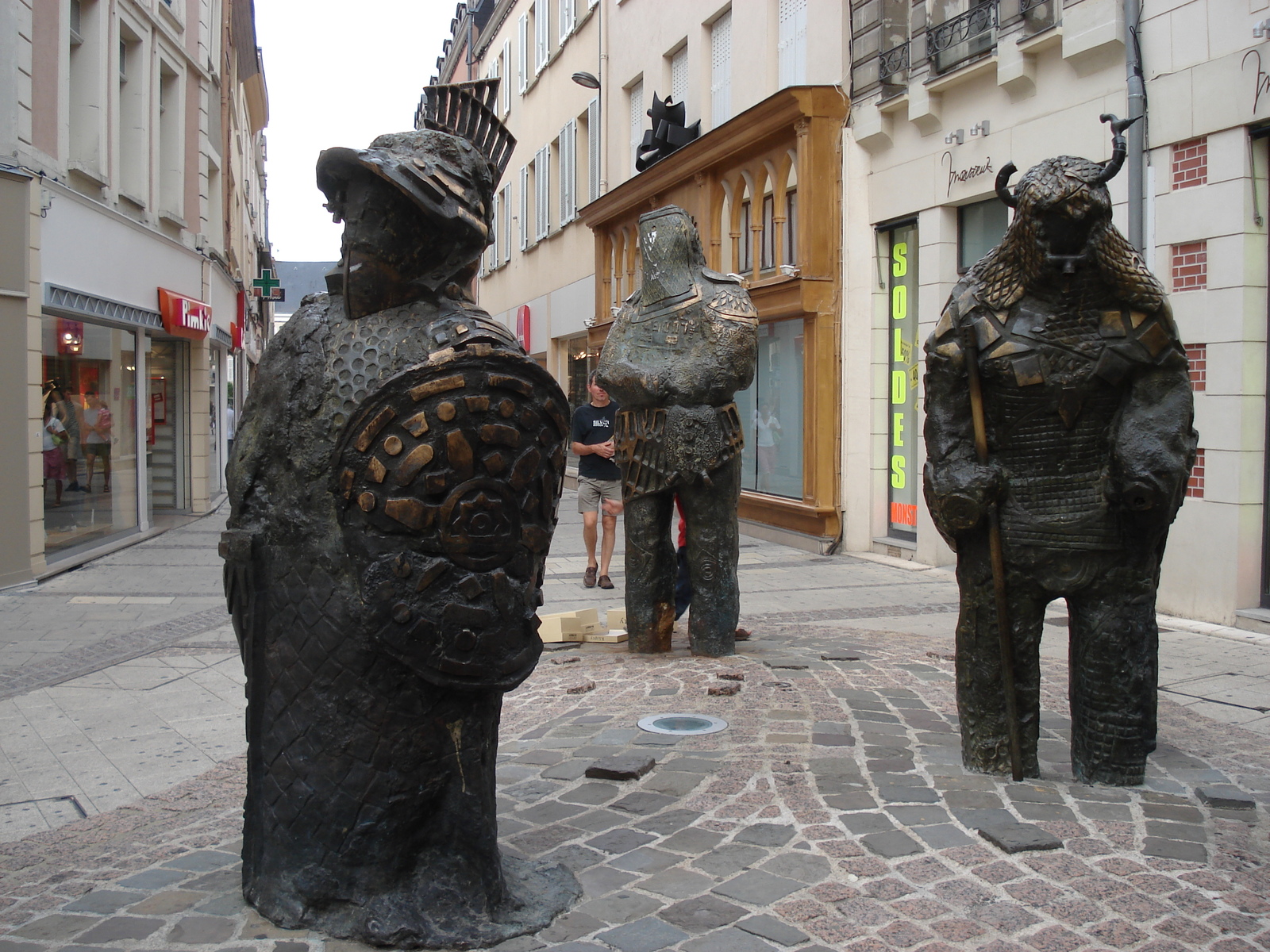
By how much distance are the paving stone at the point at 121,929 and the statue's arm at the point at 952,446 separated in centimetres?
270

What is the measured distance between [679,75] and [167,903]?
573 inches

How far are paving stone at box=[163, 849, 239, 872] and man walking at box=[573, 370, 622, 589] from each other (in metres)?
6.11

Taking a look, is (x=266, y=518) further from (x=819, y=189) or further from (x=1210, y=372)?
(x=819, y=189)

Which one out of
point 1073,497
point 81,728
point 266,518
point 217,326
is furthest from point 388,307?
point 217,326

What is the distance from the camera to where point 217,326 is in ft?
62.0

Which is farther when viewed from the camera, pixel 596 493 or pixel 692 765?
pixel 596 493

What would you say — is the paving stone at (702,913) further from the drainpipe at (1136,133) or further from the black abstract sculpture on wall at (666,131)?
the black abstract sculpture on wall at (666,131)

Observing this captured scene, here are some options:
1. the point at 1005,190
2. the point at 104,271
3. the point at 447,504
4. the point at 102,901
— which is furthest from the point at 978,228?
the point at 102,901

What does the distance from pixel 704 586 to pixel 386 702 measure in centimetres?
368

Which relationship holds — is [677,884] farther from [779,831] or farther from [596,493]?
Result: [596,493]

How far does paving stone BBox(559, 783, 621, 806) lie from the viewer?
3.94 meters

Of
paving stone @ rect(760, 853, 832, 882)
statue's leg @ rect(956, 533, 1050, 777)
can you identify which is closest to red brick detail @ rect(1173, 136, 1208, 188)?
statue's leg @ rect(956, 533, 1050, 777)

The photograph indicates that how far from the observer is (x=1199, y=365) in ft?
24.3

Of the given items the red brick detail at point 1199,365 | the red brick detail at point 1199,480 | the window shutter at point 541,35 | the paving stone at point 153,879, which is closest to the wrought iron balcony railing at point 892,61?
the red brick detail at point 1199,365
